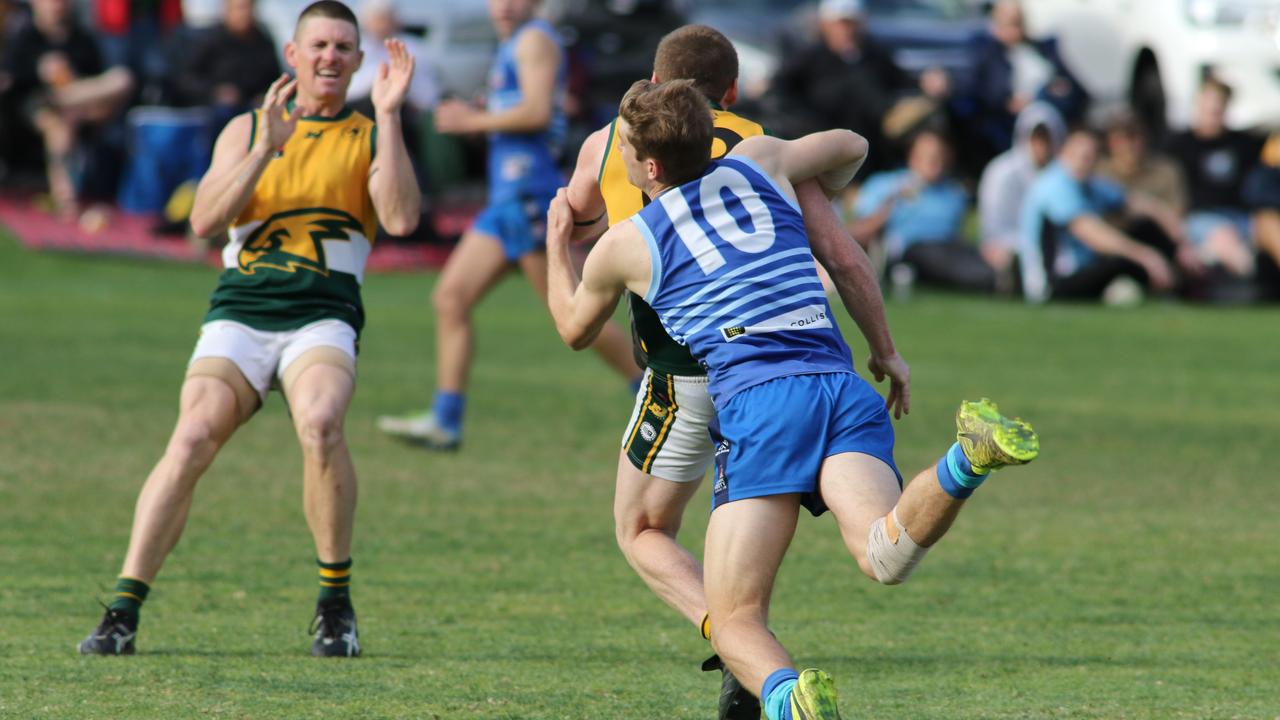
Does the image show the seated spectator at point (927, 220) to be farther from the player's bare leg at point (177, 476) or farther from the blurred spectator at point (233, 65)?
the player's bare leg at point (177, 476)

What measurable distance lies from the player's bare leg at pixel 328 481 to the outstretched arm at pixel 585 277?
1198 millimetres

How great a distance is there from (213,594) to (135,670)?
3.89 ft

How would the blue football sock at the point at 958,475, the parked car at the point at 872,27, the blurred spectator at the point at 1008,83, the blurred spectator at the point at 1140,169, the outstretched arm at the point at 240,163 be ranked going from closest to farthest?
the blue football sock at the point at 958,475, the outstretched arm at the point at 240,163, the blurred spectator at the point at 1140,169, the blurred spectator at the point at 1008,83, the parked car at the point at 872,27

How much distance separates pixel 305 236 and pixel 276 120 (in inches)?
18.5

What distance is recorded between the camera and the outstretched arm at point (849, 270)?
544 centimetres

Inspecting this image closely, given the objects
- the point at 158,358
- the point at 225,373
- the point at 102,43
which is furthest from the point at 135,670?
the point at 102,43

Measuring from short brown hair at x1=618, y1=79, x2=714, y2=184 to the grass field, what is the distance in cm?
161

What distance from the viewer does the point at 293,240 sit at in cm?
658

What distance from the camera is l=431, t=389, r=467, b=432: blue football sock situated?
33.4ft

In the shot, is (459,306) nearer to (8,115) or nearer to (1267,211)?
(1267,211)

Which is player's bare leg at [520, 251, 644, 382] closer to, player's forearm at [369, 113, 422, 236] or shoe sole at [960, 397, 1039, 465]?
player's forearm at [369, 113, 422, 236]

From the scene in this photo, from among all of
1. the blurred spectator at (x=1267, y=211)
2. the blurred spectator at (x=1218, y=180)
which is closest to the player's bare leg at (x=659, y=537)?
the blurred spectator at (x=1267, y=211)

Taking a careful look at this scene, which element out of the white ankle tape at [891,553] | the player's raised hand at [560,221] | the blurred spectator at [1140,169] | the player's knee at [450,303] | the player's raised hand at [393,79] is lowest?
the blurred spectator at [1140,169]

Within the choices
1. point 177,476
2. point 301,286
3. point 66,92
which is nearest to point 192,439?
point 177,476
